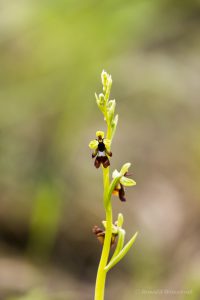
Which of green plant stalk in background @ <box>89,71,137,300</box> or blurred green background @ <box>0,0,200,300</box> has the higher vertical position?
blurred green background @ <box>0,0,200,300</box>

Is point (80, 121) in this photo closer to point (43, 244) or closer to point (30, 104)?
point (30, 104)

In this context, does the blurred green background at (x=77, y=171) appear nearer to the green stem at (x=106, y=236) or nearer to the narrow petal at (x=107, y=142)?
the green stem at (x=106, y=236)

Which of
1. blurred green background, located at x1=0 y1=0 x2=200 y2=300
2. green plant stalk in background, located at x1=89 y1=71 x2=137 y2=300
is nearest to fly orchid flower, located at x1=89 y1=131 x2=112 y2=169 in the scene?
green plant stalk in background, located at x1=89 y1=71 x2=137 y2=300

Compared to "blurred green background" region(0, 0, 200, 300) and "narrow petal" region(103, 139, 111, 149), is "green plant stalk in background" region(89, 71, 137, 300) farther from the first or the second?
"blurred green background" region(0, 0, 200, 300)

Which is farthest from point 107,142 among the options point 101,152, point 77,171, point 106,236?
point 77,171

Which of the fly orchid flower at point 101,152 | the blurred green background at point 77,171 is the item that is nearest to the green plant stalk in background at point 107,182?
the fly orchid flower at point 101,152

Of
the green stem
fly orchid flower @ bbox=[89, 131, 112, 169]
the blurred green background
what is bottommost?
the green stem

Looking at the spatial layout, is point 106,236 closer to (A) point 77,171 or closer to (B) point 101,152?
(B) point 101,152

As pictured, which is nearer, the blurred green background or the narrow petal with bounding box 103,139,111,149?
the narrow petal with bounding box 103,139,111,149

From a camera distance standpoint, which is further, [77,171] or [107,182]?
[77,171]
